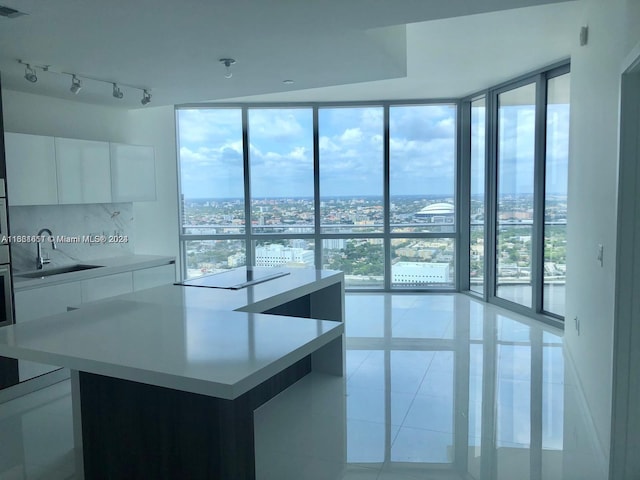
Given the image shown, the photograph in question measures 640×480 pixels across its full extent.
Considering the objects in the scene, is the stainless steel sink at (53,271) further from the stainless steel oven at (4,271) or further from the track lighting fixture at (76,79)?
the track lighting fixture at (76,79)

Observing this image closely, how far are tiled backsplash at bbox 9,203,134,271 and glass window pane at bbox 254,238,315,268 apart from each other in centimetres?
224

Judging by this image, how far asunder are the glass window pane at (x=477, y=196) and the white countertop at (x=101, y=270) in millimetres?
4122

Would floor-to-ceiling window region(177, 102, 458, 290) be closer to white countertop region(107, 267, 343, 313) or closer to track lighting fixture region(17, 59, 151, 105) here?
track lighting fixture region(17, 59, 151, 105)

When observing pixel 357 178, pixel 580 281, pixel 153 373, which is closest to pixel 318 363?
pixel 580 281

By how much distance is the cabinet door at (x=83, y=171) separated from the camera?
15.0 ft

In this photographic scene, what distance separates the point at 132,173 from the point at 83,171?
66cm

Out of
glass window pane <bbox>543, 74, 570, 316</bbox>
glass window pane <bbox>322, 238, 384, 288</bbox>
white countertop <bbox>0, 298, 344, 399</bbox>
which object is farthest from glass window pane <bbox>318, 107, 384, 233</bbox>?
white countertop <bbox>0, 298, 344, 399</bbox>

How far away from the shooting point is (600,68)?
3.37m

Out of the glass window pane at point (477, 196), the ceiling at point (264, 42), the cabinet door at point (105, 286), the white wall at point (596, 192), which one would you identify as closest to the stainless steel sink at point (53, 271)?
the cabinet door at point (105, 286)

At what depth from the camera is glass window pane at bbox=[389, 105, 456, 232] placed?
7.44m

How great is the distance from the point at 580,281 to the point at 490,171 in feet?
9.29

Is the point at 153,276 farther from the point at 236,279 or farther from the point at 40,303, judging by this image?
the point at 236,279

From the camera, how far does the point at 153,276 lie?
518 centimetres

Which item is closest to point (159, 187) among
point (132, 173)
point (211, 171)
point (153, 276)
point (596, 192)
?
point (132, 173)
